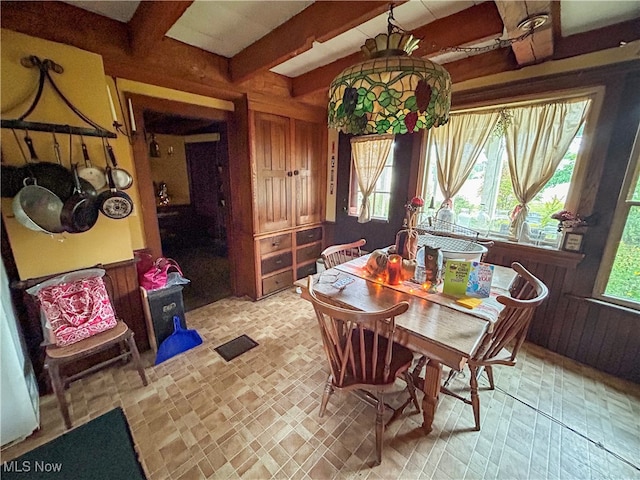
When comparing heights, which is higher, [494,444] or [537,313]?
[537,313]

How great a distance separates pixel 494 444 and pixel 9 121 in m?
3.25

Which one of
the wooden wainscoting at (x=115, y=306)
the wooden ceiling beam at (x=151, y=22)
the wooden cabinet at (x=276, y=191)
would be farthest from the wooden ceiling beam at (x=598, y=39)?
the wooden wainscoting at (x=115, y=306)

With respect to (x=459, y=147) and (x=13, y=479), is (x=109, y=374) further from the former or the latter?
(x=459, y=147)

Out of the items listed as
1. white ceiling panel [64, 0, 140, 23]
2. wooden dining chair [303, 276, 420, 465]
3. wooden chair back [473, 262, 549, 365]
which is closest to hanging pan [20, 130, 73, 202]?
white ceiling panel [64, 0, 140, 23]

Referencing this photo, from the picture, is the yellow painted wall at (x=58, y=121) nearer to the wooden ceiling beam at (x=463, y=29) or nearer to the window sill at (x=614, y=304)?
the wooden ceiling beam at (x=463, y=29)

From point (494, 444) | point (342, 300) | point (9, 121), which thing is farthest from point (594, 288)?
point (9, 121)

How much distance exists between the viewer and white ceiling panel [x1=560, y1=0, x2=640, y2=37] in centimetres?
156

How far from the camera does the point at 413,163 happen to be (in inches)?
111

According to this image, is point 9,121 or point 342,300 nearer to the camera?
point 9,121

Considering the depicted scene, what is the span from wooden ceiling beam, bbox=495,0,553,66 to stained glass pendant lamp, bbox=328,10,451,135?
2.35 feet

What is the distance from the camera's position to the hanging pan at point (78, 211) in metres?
1.53

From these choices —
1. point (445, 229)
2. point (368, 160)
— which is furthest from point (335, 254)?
point (368, 160)

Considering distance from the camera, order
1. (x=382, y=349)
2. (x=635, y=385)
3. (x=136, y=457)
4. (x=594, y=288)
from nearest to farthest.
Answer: (x=136, y=457) → (x=382, y=349) → (x=635, y=385) → (x=594, y=288)

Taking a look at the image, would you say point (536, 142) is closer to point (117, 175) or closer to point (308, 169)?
point (308, 169)
